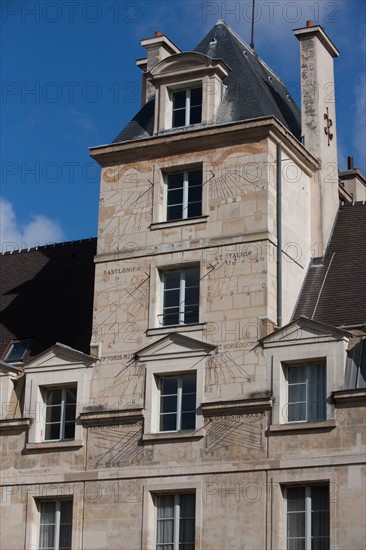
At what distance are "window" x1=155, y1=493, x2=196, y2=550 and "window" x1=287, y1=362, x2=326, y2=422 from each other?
3.02 meters

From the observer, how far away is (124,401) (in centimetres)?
3039

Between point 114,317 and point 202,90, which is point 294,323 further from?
point 202,90

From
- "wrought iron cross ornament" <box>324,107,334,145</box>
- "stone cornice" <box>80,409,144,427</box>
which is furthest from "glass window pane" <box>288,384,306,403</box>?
"wrought iron cross ornament" <box>324,107,334,145</box>

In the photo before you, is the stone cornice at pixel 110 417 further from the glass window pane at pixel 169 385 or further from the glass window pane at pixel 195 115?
the glass window pane at pixel 195 115

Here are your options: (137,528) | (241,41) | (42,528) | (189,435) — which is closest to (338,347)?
(189,435)

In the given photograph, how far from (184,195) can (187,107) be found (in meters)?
2.50

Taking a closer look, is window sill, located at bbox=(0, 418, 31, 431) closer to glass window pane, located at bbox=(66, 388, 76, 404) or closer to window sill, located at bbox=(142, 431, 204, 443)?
glass window pane, located at bbox=(66, 388, 76, 404)

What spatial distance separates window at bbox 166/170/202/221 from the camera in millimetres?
31672

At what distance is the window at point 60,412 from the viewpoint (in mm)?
31000

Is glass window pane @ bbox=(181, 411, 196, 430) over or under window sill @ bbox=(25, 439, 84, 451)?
over

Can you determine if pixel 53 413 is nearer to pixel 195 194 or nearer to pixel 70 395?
pixel 70 395

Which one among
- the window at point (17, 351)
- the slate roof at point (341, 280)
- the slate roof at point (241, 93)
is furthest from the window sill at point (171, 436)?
the slate roof at point (241, 93)

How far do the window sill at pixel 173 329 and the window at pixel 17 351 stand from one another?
4254mm

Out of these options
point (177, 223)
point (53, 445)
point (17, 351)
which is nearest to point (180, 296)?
point (177, 223)
